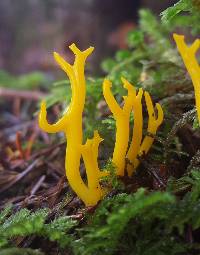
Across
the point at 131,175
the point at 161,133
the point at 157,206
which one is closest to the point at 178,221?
the point at 157,206

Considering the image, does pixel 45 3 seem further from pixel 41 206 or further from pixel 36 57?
pixel 41 206

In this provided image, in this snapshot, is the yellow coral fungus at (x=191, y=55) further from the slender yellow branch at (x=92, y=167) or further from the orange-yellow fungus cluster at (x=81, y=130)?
the slender yellow branch at (x=92, y=167)

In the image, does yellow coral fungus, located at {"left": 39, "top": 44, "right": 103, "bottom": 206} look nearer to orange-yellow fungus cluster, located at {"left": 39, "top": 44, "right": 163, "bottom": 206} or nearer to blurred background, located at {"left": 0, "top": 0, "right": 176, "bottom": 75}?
orange-yellow fungus cluster, located at {"left": 39, "top": 44, "right": 163, "bottom": 206}

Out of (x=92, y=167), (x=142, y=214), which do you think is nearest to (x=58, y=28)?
(x=92, y=167)

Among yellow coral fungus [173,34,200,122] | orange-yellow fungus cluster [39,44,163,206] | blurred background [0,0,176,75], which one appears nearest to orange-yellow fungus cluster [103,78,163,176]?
orange-yellow fungus cluster [39,44,163,206]

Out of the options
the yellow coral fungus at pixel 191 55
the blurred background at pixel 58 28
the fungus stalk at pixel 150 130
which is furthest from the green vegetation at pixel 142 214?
the blurred background at pixel 58 28

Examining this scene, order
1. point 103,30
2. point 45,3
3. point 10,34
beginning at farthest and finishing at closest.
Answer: point 10,34, point 45,3, point 103,30
